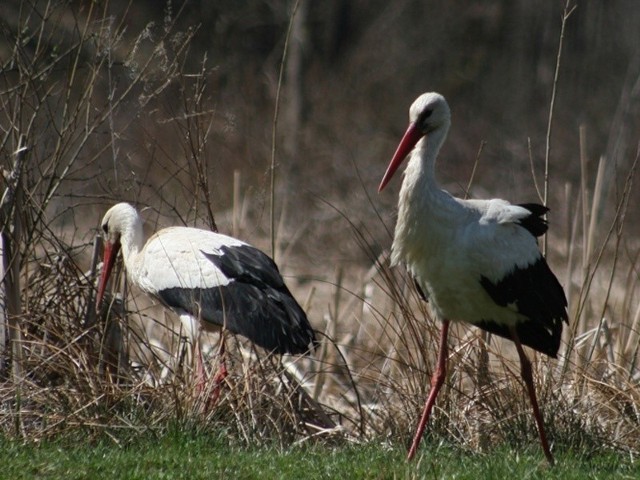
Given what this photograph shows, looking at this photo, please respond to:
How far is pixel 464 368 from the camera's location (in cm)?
702

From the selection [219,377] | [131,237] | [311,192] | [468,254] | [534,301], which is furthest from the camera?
[131,237]

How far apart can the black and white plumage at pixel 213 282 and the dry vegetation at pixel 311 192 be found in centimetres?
16

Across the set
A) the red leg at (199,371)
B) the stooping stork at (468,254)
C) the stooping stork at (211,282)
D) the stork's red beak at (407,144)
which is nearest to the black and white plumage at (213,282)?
the stooping stork at (211,282)

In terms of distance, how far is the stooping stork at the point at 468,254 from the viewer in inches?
244

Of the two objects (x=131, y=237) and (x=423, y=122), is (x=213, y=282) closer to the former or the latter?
(x=131, y=237)

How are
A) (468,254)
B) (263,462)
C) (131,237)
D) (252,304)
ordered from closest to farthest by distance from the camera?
(263,462)
(468,254)
(252,304)
(131,237)

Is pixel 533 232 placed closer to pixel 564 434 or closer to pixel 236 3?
pixel 564 434

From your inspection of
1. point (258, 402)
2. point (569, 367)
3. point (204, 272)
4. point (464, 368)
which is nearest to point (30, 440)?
point (258, 402)

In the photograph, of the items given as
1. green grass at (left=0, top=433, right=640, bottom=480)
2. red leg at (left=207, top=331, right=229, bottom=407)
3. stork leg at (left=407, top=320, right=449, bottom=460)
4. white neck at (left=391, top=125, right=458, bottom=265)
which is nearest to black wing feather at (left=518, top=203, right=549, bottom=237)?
white neck at (left=391, top=125, right=458, bottom=265)

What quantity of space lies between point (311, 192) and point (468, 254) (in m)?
1.55

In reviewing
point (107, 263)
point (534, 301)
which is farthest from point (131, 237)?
point (534, 301)

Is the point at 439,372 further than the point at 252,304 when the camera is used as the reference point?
No

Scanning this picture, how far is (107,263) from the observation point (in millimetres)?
7590

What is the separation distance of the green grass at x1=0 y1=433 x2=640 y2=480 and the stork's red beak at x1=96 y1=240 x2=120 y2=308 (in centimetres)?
113
